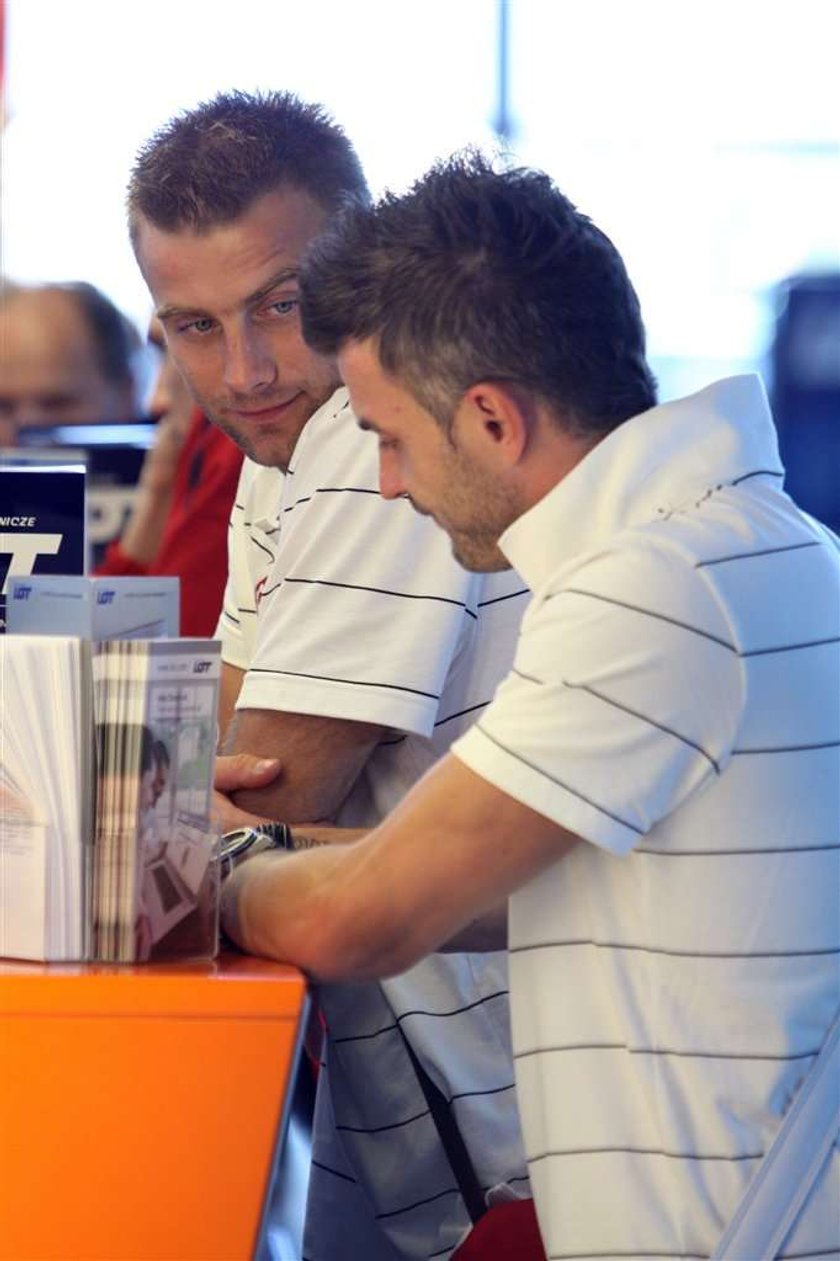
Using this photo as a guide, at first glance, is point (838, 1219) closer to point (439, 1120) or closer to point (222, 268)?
point (439, 1120)

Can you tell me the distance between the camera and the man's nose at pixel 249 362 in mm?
1911

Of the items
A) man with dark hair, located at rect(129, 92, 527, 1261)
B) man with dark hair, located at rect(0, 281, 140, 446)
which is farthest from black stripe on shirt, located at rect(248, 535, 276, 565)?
man with dark hair, located at rect(0, 281, 140, 446)

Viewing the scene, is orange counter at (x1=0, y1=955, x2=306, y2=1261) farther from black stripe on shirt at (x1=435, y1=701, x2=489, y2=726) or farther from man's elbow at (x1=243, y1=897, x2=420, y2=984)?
black stripe on shirt at (x1=435, y1=701, x2=489, y2=726)

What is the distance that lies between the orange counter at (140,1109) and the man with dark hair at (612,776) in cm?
10

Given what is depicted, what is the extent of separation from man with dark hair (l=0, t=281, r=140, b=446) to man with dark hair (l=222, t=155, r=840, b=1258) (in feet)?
10.9

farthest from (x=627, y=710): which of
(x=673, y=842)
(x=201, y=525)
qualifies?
(x=201, y=525)

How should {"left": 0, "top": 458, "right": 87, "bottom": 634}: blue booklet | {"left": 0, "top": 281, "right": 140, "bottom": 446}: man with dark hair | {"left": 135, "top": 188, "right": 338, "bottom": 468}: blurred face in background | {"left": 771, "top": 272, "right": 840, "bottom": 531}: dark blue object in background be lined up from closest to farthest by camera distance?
{"left": 0, "top": 458, "right": 87, "bottom": 634}: blue booklet
{"left": 135, "top": 188, "right": 338, "bottom": 468}: blurred face in background
{"left": 0, "top": 281, "right": 140, "bottom": 446}: man with dark hair
{"left": 771, "top": 272, "right": 840, "bottom": 531}: dark blue object in background

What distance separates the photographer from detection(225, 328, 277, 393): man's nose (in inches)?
75.2

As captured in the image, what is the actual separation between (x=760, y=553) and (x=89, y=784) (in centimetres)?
51

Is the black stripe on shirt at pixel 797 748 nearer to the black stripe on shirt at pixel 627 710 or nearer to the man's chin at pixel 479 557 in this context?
the black stripe on shirt at pixel 627 710

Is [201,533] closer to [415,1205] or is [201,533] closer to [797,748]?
[415,1205]

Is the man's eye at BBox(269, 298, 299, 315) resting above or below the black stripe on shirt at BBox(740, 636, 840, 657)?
above

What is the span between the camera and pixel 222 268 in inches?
74.6

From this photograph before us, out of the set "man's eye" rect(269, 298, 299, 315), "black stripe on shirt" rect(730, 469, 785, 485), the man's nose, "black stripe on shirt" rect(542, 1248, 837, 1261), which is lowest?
"black stripe on shirt" rect(542, 1248, 837, 1261)
